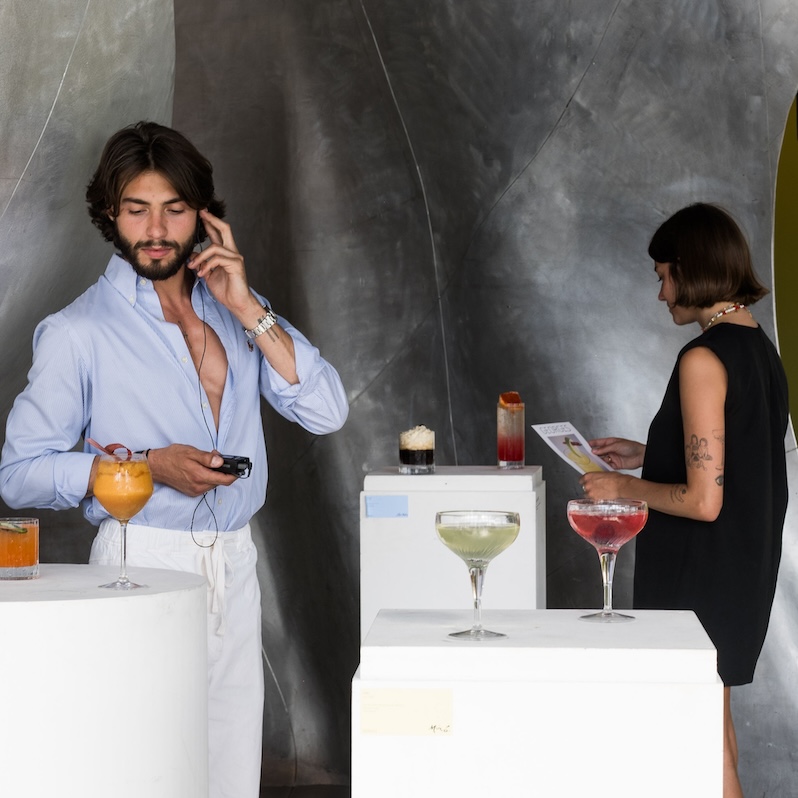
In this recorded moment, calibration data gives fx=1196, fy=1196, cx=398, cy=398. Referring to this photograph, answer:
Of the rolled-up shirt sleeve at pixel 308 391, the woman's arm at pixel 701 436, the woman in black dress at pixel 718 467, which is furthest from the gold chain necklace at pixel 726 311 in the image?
the rolled-up shirt sleeve at pixel 308 391

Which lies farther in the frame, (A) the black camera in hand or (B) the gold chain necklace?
(B) the gold chain necklace

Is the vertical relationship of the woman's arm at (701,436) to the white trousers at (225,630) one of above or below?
above

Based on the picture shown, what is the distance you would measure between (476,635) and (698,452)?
3.19ft

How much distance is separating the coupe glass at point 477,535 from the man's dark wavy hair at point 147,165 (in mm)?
1283

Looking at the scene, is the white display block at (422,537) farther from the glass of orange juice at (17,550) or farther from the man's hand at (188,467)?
the glass of orange juice at (17,550)

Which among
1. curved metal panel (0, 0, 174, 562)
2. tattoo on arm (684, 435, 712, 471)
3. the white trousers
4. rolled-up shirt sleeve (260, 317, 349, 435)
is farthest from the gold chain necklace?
curved metal panel (0, 0, 174, 562)

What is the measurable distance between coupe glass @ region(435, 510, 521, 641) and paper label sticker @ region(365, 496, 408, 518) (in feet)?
4.59

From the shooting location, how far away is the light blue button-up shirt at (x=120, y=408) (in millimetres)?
2250

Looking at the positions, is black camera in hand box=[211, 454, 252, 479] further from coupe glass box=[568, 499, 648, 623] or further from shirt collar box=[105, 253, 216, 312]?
coupe glass box=[568, 499, 648, 623]

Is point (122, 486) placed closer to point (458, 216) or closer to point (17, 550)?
point (17, 550)

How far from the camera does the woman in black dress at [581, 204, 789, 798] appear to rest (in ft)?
7.36

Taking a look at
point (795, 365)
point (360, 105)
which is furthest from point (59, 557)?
point (795, 365)

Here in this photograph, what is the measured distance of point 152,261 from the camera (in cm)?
240

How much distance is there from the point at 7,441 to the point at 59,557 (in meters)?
1.38
